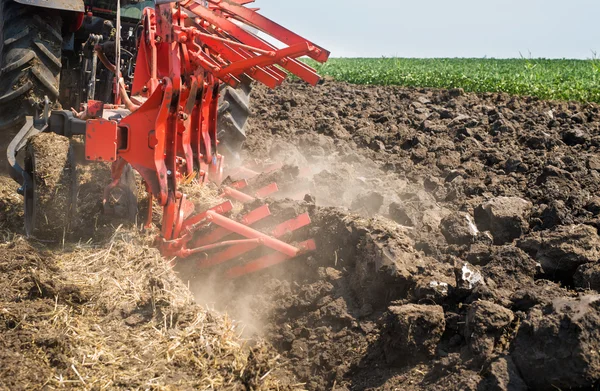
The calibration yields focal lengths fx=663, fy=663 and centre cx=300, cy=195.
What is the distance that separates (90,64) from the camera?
251 inches

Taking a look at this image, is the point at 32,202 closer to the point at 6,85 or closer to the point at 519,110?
the point at 6,85

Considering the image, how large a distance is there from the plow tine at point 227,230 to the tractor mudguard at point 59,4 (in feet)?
7.53

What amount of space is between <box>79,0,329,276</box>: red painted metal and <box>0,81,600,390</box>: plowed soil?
1.07ft

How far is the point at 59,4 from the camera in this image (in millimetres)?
5508

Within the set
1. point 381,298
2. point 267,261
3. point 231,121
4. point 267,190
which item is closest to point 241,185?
point 267,190

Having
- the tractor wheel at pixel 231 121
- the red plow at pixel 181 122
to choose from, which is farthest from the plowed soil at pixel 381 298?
the tractor wheel at pixel 231 121

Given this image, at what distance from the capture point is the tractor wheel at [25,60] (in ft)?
18.0

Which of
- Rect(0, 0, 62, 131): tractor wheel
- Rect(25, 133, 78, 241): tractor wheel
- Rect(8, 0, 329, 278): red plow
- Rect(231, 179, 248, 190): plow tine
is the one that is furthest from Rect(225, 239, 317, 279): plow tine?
Rect(0, 0, 62, 131): tractor wheel

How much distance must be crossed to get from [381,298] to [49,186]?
2.48 meters

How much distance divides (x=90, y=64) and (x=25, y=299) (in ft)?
10.5

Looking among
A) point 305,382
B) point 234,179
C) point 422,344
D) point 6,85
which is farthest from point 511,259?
point 6,85

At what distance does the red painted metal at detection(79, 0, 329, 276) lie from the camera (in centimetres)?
455

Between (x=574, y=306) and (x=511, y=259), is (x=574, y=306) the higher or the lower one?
the higher one

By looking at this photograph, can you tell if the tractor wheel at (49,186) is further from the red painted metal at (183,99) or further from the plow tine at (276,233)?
the plow tine at (276,233)
